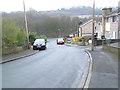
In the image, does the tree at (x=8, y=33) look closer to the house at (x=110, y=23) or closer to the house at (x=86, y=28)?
the house at (x=110, y=23)

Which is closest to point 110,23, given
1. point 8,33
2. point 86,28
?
point 8,33

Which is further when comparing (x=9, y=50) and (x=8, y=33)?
(x=9, y=50)

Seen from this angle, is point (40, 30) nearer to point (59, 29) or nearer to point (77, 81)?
point (59, 29)

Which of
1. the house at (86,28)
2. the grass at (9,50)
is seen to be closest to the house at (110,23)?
the grass at (9,50)

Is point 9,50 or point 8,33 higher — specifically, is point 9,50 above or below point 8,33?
below

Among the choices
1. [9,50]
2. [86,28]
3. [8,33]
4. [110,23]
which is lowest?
[9,50]

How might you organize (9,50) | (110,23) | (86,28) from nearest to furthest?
(9,50) → (110,23) → (86,28)

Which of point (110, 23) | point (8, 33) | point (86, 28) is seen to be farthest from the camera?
point (86, 28)

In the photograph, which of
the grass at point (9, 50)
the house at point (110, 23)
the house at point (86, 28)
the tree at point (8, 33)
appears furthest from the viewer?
the house at point (86, 28)

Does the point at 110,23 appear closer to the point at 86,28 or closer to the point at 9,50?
the point at 9,50

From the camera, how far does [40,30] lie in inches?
3460

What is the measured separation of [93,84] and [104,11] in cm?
3305

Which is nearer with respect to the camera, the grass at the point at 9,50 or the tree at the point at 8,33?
Result: the grass at the point at 9,50

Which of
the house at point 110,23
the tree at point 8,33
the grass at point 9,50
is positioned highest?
the house at point 110,23
